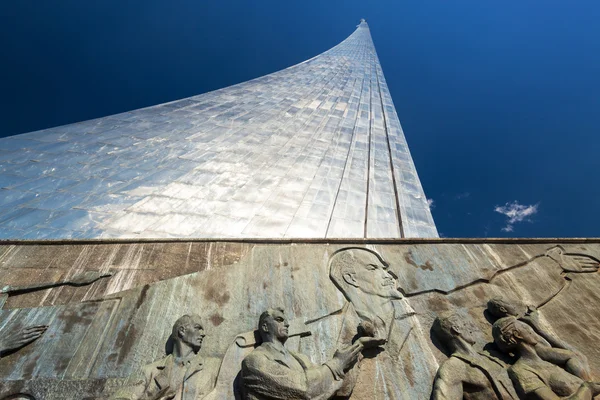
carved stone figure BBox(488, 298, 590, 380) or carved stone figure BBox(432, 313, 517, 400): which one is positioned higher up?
carved stone figure BBox(488, 298, 590, 380)

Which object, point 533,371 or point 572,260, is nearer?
point 533,371

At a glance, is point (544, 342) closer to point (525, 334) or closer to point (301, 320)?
point (525, 334)

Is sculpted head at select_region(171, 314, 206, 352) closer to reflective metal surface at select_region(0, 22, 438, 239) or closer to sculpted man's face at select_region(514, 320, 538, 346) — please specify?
sculpted man's face at select_region(514, 320, 538, 346)

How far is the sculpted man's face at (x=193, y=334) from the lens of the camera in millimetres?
3055

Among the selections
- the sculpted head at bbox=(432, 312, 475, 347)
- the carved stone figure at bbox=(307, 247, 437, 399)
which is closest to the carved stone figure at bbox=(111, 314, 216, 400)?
the carved stone figure at bbox=(307, 247, 437, 399)

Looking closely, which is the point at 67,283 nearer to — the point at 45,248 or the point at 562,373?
the point at 45,248

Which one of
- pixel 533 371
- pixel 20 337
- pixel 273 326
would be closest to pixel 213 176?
Result: pixel 20 337

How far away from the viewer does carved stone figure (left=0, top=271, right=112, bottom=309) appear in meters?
3.94

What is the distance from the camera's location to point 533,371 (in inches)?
118

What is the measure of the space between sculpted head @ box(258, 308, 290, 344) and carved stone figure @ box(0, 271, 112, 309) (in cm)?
203

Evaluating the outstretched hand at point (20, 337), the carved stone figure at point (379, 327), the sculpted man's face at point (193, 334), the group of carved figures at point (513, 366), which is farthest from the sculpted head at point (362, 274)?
the outstretched hand at point (20, 337)

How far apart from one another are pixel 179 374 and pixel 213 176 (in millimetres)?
5333

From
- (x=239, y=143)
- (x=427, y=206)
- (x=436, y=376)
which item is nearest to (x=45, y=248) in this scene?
(x=436, y=376)

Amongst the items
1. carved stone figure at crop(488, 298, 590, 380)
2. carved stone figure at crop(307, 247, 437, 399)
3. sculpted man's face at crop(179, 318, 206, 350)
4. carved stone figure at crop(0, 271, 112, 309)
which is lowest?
carved stone figure at crop(0, 271, 112, 309)
